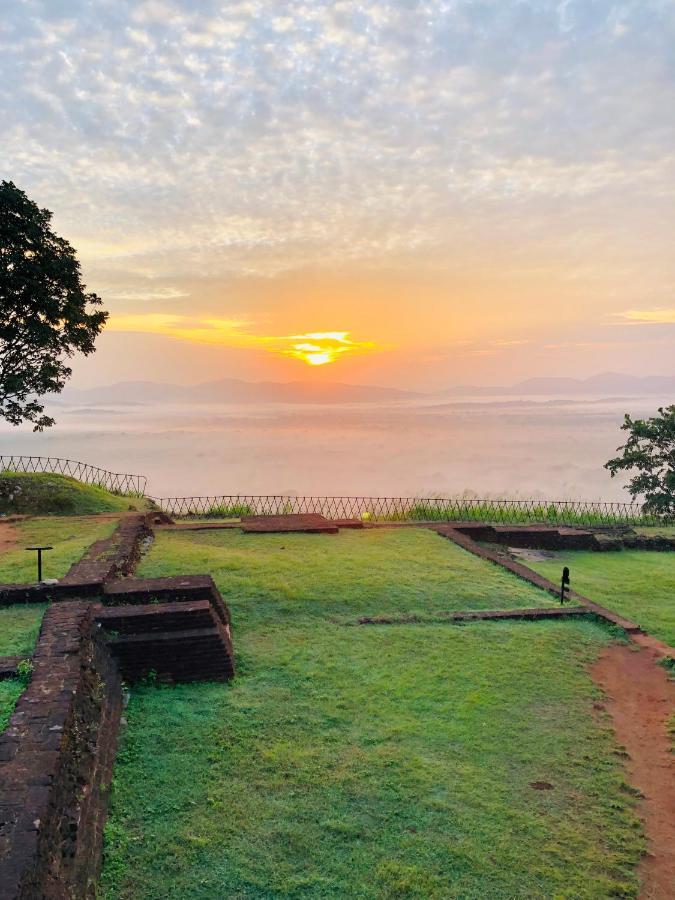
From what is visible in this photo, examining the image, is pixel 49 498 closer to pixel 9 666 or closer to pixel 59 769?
pixel 9 666

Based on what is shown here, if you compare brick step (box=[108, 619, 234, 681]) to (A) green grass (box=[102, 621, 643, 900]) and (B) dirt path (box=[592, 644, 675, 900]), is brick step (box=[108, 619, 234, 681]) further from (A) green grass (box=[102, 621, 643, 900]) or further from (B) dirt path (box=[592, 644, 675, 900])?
(B) dirt path (box=[592, 644, 675, 900])

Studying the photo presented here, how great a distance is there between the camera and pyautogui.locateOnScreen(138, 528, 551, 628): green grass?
31.6 feet

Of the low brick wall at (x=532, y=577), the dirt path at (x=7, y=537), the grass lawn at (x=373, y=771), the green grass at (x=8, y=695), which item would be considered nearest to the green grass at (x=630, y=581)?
the low brick wall at (x=532, y=577)

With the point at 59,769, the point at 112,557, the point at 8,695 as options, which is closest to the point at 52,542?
the point at 112,557

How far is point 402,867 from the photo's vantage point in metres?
4.64

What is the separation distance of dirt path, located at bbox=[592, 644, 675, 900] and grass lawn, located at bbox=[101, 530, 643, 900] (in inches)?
7.5

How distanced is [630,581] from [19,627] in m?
12.2

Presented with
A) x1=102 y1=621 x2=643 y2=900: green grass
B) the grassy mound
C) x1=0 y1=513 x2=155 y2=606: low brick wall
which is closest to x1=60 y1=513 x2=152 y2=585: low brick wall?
x1=0 y1=513 x2=155 y2=606: low brick wall

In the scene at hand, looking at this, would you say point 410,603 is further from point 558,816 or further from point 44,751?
point 44,751

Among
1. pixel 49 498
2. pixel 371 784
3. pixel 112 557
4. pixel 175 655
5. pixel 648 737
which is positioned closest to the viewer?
pixel 371 784

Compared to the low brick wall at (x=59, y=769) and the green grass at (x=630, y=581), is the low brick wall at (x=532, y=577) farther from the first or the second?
the low brick wall at (x=59, y=769)

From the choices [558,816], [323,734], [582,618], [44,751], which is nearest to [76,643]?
[44,751]

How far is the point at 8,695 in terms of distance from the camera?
19.0 feet

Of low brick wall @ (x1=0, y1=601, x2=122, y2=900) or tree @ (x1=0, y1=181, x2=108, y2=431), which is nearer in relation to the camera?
low brick wall @ (x1=0, y1=601, x2=122, y2=900)
